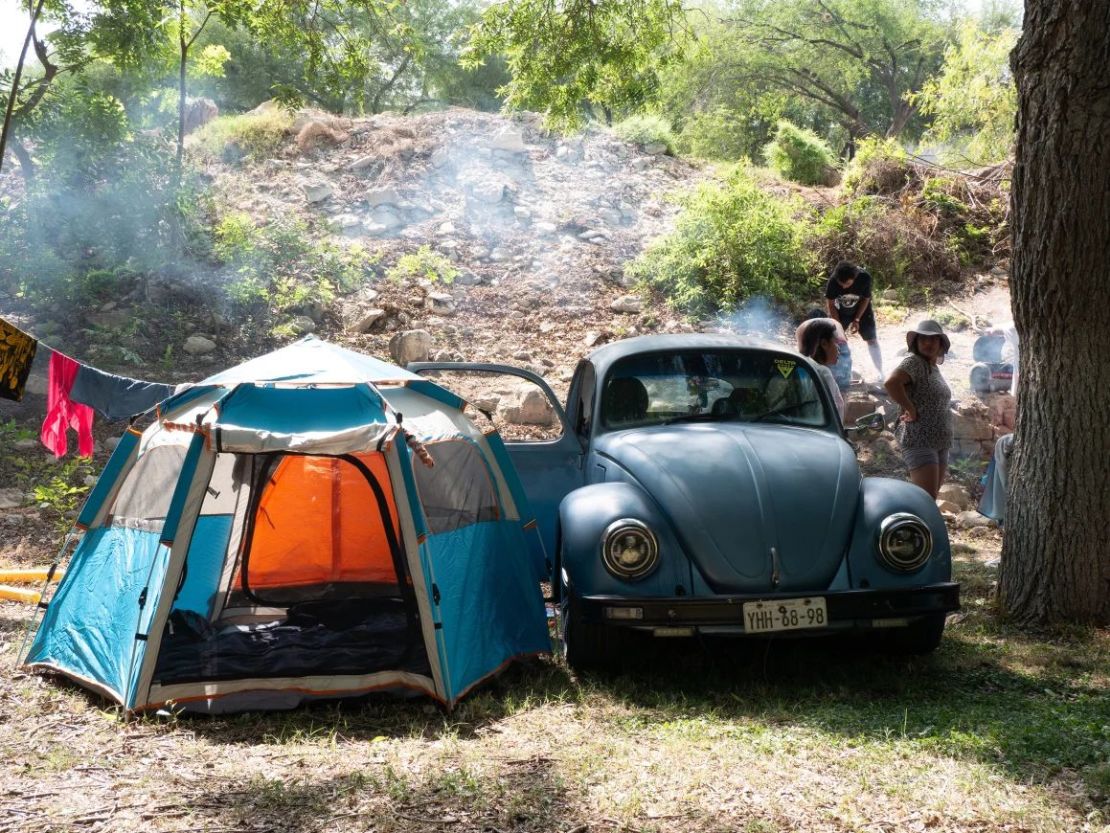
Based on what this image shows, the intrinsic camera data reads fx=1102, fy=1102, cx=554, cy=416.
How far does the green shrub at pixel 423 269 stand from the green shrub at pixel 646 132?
20.7 feet

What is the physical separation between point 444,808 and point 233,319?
32.0 ft

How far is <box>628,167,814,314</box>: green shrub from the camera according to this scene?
14023 millimetres

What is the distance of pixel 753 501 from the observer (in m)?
4.98

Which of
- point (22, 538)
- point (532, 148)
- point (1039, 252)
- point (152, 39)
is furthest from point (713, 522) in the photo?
point (532, 148)

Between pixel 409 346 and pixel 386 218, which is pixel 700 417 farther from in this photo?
pixel 386 218

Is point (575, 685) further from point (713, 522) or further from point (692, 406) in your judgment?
point (692, 406)

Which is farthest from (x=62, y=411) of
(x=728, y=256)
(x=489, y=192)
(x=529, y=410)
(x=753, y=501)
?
(x=489, y=192)

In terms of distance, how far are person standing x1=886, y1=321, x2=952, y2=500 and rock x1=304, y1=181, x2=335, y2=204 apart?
421 inches

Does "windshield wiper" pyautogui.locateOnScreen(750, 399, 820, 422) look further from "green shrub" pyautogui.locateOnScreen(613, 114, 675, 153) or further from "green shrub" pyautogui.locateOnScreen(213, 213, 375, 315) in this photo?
"green shrub" pyautogui.locateOnScreen(613, 114, 675, 153)

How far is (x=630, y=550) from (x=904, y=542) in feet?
4.09

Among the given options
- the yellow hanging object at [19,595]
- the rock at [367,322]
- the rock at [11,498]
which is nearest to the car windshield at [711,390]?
the yellow hanging object at [19,595]

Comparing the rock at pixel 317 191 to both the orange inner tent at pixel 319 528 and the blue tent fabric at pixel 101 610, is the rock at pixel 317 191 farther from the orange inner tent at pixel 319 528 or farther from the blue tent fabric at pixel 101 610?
the blue tent fabric at pixel 101 610

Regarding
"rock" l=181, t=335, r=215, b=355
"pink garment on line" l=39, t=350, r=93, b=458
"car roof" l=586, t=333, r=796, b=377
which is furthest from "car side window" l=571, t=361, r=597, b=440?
"rock" l=181, t=335, r=215, b=355

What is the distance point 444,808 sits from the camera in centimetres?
362
